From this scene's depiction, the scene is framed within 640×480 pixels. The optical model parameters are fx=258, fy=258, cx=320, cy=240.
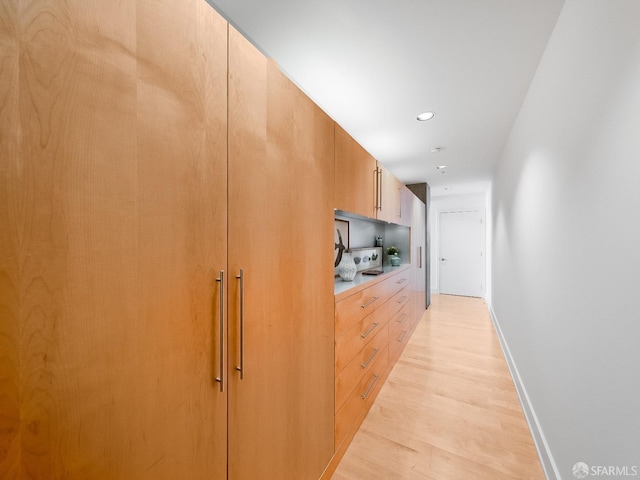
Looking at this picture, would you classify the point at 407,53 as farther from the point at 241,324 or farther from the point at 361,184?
the point at 241,324

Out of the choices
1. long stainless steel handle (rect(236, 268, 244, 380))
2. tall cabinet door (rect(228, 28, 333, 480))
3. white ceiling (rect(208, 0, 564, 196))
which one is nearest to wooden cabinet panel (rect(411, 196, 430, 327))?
white ceiling (rect(208, 0, 564, 196))

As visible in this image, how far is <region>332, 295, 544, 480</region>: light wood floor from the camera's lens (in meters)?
1.53

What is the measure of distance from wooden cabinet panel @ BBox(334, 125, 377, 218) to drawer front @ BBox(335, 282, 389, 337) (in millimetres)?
581

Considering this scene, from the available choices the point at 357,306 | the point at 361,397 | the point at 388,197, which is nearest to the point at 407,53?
the point at 388,197

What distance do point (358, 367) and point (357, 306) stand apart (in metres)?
0.44

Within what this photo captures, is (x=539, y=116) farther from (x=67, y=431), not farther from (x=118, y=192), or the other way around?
(x=67, y=431)

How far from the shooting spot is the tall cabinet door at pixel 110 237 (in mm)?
452

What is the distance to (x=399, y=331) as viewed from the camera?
293 cm

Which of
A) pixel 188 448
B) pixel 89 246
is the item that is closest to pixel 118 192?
pixel 89 246

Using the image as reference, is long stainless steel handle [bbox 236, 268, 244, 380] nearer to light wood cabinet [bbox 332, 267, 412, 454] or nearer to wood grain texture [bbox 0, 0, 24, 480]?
wood grain texture [bbox 0, 0, 24, 480]

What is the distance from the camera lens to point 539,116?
1645 millimetres

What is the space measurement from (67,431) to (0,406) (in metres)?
0.13

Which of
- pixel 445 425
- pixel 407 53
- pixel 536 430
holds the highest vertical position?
pixel 407 53

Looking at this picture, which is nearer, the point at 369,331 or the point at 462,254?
the point at 369,331
